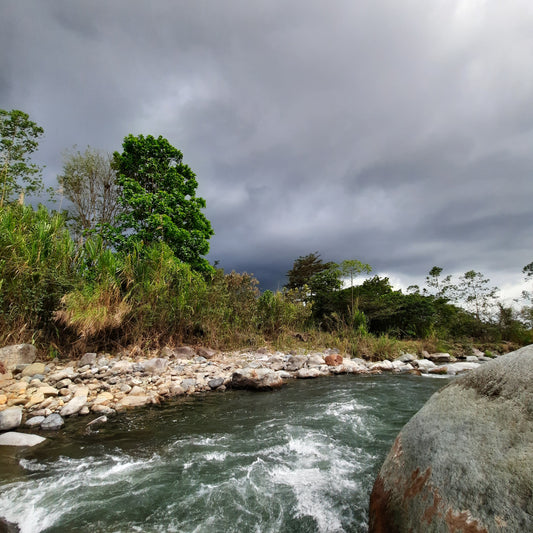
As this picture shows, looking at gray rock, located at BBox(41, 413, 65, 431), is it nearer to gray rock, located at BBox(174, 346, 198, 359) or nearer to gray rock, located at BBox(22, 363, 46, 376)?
gray rock, located at BBox(22, 363, 46, 376)

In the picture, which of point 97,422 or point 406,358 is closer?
point 97,422

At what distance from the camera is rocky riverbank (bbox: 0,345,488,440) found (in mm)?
3992

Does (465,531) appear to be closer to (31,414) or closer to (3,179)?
(31,414)

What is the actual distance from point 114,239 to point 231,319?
5.95 m

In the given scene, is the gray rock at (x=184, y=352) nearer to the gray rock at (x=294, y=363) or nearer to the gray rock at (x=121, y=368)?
the gray rock at (x=121, y=368)

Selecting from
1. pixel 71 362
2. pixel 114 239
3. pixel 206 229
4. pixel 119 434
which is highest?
pixel 206 229

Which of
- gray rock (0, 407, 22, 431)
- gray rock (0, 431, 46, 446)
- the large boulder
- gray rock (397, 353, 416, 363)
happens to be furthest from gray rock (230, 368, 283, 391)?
gray rock (397, 353, 416, 363)

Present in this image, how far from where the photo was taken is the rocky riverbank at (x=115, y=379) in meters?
3.99

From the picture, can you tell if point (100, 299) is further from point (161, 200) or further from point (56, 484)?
point (161, 200)

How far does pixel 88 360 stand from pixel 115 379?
1065mm

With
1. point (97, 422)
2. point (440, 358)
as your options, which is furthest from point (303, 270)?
point (97, 422)

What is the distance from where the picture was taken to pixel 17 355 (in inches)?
211

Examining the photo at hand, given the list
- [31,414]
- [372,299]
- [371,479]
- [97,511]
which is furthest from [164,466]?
[372,299]

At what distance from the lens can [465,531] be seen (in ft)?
3.81
